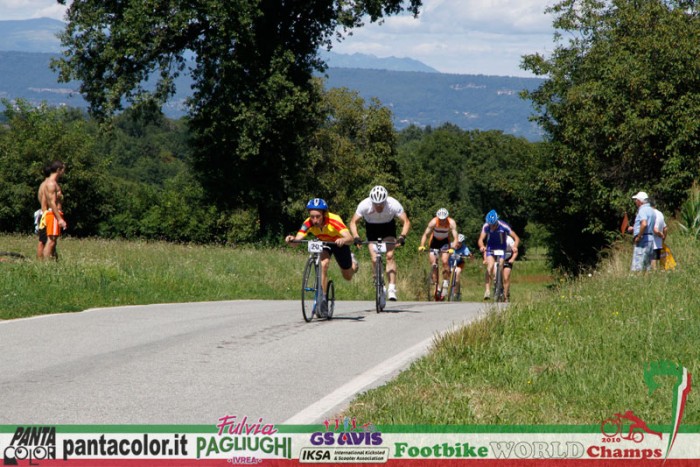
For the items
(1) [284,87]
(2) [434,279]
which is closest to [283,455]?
(2) [434,279]

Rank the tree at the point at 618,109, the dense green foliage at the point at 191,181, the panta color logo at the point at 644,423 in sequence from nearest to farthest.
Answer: the panta color logo at the point at 644,423, the tree at the point at 618,109, the dense green foliage at the point at 191,181

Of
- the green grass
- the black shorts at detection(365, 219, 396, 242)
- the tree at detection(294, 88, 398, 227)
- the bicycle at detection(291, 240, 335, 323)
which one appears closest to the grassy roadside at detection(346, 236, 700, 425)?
the green grass

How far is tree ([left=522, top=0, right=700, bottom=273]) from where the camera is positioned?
36719 millimetres

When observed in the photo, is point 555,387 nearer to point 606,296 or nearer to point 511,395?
point 511,395

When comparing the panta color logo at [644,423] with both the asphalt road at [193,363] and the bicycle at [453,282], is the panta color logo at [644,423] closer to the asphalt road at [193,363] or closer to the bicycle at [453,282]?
the asphalt road at [193,363]

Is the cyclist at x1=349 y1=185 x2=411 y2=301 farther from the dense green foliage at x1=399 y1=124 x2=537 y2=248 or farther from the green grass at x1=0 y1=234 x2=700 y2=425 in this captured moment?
the dense green foliage at x1=399 y1=124 x2=537 y2=248

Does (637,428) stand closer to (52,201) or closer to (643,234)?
(643,234)

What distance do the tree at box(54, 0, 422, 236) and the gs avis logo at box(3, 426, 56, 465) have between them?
2753 cm

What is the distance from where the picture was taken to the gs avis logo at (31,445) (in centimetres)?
527

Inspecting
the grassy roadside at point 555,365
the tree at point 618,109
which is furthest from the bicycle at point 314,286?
the tree at point 618,109

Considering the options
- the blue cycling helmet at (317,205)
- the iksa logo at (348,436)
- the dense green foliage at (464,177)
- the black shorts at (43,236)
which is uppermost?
the blue cycling helmet at (317,205)

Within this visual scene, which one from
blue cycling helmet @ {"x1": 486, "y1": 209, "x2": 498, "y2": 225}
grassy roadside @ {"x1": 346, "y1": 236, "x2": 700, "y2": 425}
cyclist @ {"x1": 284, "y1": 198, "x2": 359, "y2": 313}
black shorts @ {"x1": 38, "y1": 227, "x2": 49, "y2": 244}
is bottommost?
black shorts @ {"x1": 38, "y1": 227, "x2": 49, "y2": 244}

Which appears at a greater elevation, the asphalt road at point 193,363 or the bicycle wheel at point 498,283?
the asphalt road at point 193,363

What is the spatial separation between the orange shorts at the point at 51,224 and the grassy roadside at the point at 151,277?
21.3 inches
